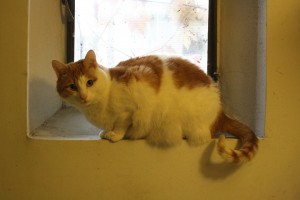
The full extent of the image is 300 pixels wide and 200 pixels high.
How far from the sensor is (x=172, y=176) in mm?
1295

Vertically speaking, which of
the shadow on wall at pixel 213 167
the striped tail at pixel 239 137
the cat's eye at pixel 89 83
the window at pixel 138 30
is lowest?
the shadow on wall at pixel 213 167

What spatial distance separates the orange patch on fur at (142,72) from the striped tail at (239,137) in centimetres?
35

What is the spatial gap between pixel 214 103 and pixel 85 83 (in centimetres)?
57

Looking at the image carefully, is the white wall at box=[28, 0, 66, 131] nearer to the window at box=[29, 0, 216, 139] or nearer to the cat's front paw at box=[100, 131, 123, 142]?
the window at box=[29, 0, 216, 139]

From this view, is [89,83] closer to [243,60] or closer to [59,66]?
[59,66]

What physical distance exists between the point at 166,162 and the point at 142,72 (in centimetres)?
41

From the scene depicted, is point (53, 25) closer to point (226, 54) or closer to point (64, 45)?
point (64, 45)

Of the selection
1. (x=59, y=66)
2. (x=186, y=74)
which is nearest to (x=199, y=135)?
(x=186, y=74)

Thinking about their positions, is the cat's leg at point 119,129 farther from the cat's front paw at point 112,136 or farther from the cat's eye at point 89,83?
the cat's eye at point 89,83

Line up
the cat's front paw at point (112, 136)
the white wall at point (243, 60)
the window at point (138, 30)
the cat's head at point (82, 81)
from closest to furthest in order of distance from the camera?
the cat's head at point (82, 81)
the cat's front paw at point (112, 136)
the white wall at point (243, 60)
the window at point (138, 30)

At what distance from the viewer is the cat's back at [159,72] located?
122 cm

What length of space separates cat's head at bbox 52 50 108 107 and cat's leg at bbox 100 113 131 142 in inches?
5.3

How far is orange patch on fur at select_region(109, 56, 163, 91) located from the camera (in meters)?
1.21

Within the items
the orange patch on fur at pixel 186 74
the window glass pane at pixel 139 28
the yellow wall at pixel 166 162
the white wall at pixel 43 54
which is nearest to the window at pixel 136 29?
the window glass pane at pixel 139 28
